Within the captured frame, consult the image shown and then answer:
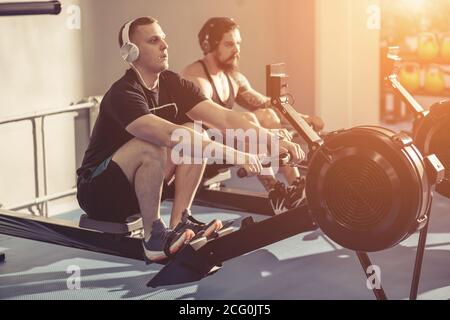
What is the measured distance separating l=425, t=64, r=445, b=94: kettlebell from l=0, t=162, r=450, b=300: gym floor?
3.07 meters

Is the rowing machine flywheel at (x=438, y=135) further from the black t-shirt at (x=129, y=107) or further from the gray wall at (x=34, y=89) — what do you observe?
the gray wall at (x=34, y=89)

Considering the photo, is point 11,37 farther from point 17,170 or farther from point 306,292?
point 306,292

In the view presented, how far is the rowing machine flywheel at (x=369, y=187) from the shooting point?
306cm

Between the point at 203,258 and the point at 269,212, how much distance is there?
1.09 m

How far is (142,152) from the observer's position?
3.70 metres

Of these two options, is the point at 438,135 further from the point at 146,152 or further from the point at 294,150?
the point at 146,152

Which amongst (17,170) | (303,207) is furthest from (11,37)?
(303,207)

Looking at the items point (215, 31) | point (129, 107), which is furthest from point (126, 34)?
point (215, 31)

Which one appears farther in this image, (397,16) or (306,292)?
(397,16)

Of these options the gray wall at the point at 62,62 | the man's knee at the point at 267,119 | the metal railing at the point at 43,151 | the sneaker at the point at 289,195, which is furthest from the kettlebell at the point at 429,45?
the sneaker at the point at 289,195

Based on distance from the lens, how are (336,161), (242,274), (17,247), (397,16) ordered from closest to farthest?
(336,161), (242,274), (17,247), (397,16)

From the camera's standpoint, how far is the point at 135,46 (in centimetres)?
376

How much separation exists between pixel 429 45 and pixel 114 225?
437cm
